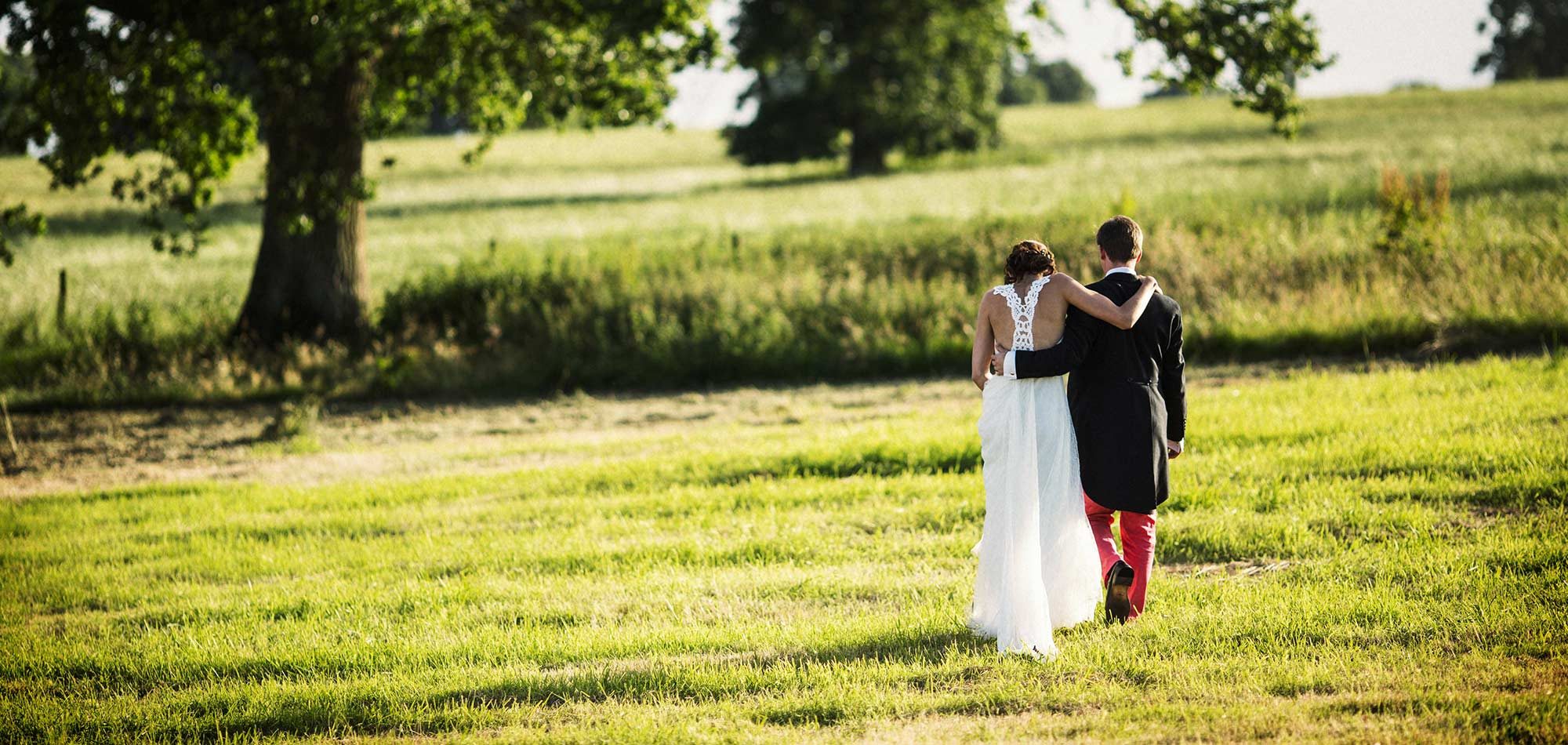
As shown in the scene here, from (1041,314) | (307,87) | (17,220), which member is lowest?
(1041,314)

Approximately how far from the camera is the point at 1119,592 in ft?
18.4

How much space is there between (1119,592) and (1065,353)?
45.8 inches

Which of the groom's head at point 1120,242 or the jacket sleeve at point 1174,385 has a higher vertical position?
the groom's head at point 1120,242

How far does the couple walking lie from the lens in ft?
17.9

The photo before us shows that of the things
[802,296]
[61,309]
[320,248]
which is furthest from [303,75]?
[802,296]

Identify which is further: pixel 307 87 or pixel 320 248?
pixel 320 248

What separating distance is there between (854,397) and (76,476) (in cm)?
766

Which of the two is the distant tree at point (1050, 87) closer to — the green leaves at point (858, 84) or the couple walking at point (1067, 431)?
the green leaves at point (858, 84)

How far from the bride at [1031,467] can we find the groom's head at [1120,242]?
135 millimetres

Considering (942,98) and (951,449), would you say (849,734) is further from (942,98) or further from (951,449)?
(942,98)

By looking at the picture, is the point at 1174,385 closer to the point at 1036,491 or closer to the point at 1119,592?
the point at 1036,491

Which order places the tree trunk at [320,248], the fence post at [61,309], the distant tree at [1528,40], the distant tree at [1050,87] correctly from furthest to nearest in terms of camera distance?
the distant tree at [1050,87]
the distant tree at [1528,40]
the fence post at [61,309]
the tree trunk at [320,248]

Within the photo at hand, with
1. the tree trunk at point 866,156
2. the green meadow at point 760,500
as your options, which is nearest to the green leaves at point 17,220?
the green meadow at point 760,500

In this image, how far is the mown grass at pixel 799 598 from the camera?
15.7 feet
